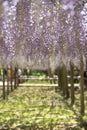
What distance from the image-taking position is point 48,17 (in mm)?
5223

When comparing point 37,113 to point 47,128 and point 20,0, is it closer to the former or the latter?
point 47,128

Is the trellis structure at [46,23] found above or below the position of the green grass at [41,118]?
above

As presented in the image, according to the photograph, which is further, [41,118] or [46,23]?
[41,118]

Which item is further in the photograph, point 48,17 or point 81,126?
point 81,126

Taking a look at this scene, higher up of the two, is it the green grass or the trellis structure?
the trellis structure

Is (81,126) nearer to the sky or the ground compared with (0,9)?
nearer to the ground

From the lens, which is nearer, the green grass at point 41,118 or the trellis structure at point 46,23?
the trellis structure at point 46,23

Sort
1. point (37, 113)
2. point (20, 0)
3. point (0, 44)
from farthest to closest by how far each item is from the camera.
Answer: point (37, 113), point (0, 44), point (20, 0)

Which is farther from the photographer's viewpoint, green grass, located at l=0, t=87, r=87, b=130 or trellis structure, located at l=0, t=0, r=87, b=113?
green grass, located at l=0, t=87, r=87, b=130

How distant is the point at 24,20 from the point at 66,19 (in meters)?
0.66

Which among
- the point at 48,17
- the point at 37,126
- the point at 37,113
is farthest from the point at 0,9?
the point at 37,113

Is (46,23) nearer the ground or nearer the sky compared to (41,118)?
nearer the sky

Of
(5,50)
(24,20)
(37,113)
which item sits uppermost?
(24,20)

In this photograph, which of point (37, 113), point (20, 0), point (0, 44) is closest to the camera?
point (20, 0)
